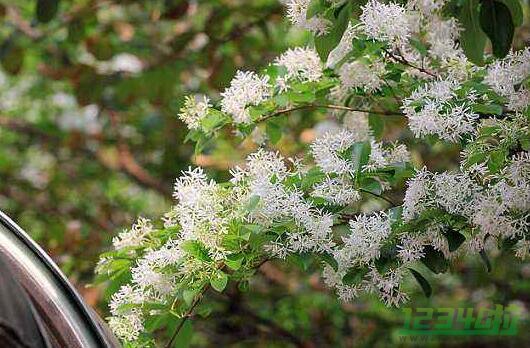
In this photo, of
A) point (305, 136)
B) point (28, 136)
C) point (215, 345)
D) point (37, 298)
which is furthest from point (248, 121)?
point (28, 136)

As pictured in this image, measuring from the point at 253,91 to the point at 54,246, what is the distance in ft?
3.91

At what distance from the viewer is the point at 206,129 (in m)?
1.03

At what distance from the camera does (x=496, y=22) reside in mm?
887

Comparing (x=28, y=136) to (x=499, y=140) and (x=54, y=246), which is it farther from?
(x=499, y=140)

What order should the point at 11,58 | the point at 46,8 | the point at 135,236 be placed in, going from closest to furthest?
the point at 135,236, the point at 46,8, the point at 11,58

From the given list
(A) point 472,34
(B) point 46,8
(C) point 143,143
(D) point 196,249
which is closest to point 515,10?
(A) point 472,34

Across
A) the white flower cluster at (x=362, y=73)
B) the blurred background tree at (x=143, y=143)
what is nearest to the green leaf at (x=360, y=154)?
the white flower cluster at (x=362, y=73)

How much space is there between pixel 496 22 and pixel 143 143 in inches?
65.7

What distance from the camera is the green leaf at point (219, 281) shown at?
888mm

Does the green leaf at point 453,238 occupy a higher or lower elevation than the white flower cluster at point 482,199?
lower

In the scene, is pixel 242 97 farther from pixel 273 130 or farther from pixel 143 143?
pixel 143 143

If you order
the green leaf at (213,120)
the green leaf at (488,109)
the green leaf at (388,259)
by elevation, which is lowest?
the green leaf at (388,259)

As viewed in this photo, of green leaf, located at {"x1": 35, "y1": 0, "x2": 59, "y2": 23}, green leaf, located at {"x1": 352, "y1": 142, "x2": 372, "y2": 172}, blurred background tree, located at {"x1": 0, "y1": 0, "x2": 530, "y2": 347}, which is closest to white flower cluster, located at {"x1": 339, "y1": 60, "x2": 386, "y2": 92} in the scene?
green leaf, located at {"x1": 352, "y1": 142, "x2": 372, "y2": 172}

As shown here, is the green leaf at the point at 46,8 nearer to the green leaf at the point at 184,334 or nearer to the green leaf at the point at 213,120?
the green leaf at the point at 213,120
